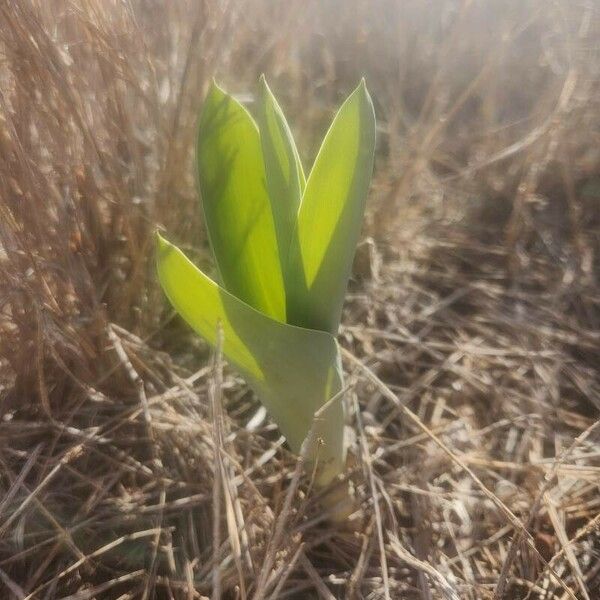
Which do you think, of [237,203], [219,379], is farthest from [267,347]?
[237,203]

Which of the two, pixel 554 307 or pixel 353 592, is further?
pixel 554 307

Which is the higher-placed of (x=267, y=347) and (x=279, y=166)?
(x=279, y=166)

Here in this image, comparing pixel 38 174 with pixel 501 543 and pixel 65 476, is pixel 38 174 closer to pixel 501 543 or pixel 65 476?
pixel 65 476

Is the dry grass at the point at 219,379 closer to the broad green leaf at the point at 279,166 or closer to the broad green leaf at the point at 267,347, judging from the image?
the broad green leaf at the point at 267,347

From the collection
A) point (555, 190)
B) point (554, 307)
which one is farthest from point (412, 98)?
point (554, 307)

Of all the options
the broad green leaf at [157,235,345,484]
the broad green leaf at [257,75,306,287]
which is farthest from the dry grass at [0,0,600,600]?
the broad green leaf at [257,75,306,287]

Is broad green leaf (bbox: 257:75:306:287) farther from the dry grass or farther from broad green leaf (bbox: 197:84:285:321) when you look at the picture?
the dry grass

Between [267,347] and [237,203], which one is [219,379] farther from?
[237,203]
